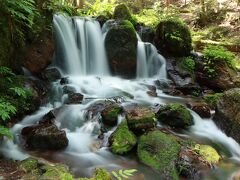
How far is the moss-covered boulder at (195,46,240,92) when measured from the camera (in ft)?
34.7

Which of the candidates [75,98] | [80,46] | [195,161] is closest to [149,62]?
[80,46]

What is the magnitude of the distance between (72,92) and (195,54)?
226 inches

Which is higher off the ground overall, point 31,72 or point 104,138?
point 31,72

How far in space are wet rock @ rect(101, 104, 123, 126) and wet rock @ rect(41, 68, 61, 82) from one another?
111 inches

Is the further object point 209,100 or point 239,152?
point 209,100

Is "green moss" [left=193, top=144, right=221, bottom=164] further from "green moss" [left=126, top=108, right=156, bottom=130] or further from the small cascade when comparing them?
the small cascade

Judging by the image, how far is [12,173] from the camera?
4.61 m

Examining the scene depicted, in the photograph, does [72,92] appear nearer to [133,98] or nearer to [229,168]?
[133,98]

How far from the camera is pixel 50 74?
9.52m

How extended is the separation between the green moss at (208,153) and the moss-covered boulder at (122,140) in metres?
1.28

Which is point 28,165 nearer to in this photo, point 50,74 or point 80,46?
point 50,74

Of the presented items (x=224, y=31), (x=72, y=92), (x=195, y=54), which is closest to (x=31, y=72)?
(x=72, y=92)

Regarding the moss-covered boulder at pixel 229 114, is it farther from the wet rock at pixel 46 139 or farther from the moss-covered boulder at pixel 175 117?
the wet rock at pixel 46 139

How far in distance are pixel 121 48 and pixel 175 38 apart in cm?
227
